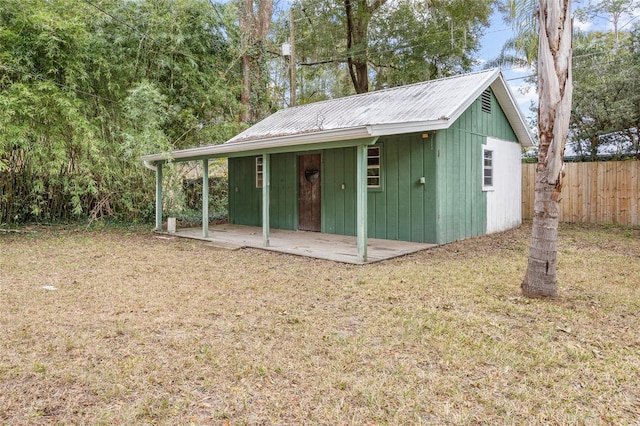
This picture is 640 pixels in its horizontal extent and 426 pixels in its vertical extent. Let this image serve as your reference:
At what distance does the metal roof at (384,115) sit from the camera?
5.83 m

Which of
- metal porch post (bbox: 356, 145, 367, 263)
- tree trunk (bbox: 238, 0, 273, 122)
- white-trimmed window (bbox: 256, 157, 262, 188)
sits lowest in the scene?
metal porch post (bbox: 356, 145, 367, 263)

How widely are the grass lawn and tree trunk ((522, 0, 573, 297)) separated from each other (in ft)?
2.34

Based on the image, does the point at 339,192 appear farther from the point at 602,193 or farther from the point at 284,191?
the point at 602,193

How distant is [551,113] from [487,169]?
5.37m

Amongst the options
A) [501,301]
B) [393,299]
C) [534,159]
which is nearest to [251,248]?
[393,299]

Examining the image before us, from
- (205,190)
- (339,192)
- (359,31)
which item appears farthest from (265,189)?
(359,31)

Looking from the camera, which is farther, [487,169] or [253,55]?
[253,55]

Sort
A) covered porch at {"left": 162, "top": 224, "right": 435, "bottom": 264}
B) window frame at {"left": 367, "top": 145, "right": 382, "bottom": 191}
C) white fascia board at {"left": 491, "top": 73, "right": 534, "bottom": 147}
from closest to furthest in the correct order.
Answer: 1. covered porch at {"left": 162, "top": 224, "right": 435, "bottom": 264}
2. window frame at {"left": 367, "top": 145, "right": 382, "bottom": 191}
3. white fascia board at {"left": 491, "top": 73, "right": 534, "bottom": 147}

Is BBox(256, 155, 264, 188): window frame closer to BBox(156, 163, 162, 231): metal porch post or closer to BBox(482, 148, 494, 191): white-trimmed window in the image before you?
BBox(156, 163, 162, 231): metal porch post

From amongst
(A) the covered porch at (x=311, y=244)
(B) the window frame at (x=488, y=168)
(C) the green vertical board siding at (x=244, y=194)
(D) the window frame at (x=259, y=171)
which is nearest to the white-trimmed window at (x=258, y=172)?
(D) the window frame at (x=259, y=171)

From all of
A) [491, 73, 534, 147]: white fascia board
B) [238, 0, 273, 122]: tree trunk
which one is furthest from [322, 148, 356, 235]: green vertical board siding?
[238, 0, 273, 122]: tree trunk

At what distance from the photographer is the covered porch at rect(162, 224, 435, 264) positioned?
623cm

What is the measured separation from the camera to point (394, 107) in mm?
7984

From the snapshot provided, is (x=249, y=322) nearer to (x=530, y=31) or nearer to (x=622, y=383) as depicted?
(x=622, y=383)
